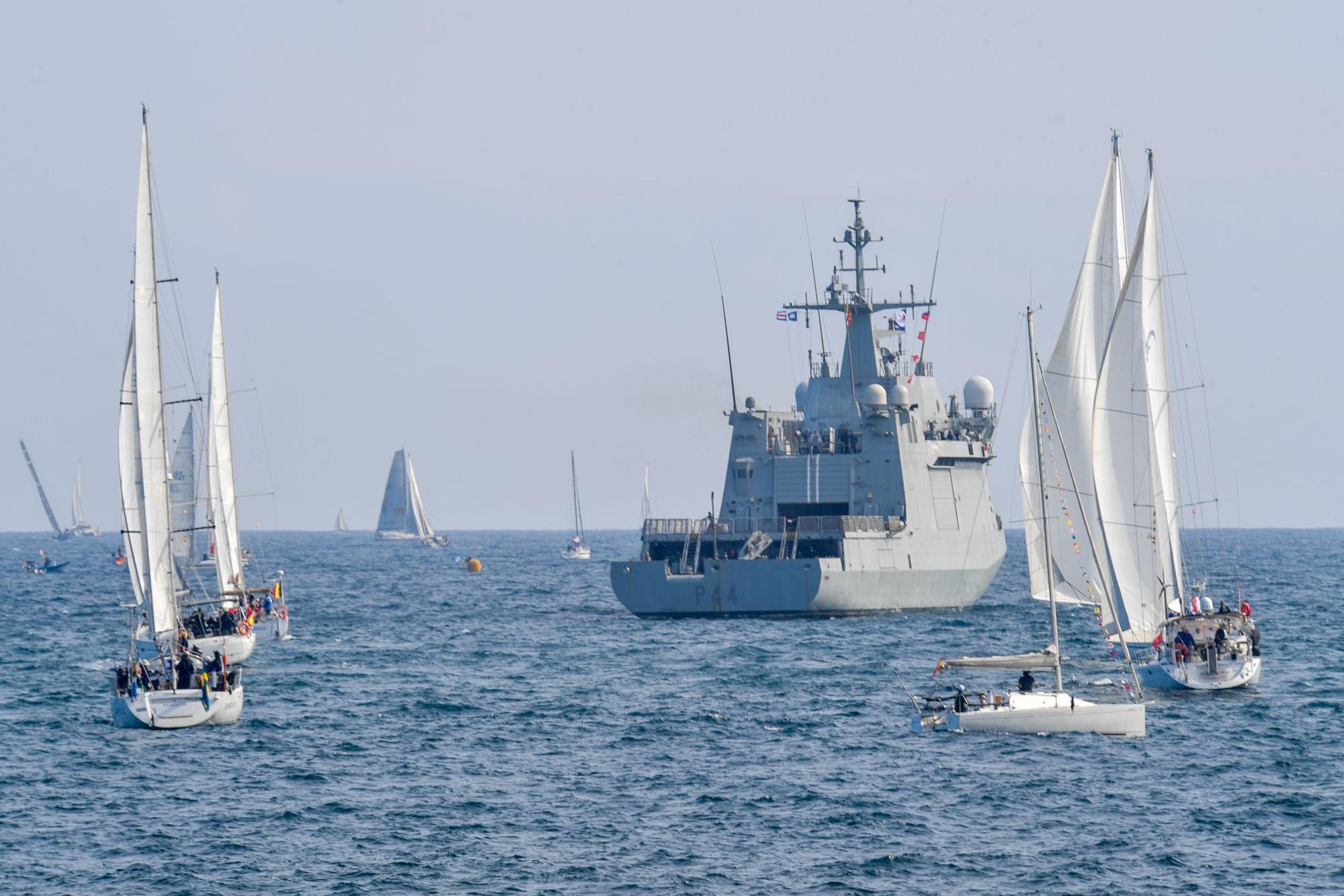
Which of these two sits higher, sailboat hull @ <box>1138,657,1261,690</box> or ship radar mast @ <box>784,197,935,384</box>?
Result: ship radar mast @ <box>784,197,935,384</box>

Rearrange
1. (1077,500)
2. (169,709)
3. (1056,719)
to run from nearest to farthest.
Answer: (1056,719)
(169,709)
(1077,500)

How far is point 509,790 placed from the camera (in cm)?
3369

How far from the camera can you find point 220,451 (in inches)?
2913

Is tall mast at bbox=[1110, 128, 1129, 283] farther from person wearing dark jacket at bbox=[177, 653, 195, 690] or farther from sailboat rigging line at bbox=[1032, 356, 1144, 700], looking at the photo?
person wearing dark jacket at bbox=[177, 653, 195, 690]

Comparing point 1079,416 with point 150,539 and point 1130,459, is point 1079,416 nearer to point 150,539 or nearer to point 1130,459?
point 1130,459

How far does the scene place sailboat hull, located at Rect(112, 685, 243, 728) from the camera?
4053cm

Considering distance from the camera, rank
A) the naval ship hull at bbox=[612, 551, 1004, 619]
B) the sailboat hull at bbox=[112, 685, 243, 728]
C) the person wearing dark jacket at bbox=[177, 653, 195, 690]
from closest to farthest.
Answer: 1. the sailboat hull at bbox=[112, 685, 243, 728]
2. the person wearing dark jacket at bbox=[177, 653, 195, 690]
3. the naval ship hull at bbox=[612, 551, 1004, 619]

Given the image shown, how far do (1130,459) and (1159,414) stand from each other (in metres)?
1.69

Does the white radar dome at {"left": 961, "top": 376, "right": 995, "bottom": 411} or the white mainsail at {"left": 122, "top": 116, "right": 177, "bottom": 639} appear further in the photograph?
the white radar dome at {"left": 961, "top": 376, "right": 995, "bottom": 411}

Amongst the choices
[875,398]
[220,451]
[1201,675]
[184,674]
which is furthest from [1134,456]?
[220,451]

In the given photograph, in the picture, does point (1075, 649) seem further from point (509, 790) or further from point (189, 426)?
point (189, 426)

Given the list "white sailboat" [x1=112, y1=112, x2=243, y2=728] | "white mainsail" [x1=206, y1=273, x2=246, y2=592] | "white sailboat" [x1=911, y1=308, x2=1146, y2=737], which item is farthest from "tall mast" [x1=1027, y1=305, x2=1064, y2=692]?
"white mainsail" [x1=206, y1=273, x2=246, y2=592]

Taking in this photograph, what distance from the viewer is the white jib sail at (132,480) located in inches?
1758

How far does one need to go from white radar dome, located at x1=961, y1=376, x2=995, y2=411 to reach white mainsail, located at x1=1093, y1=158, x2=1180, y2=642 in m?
33.2
